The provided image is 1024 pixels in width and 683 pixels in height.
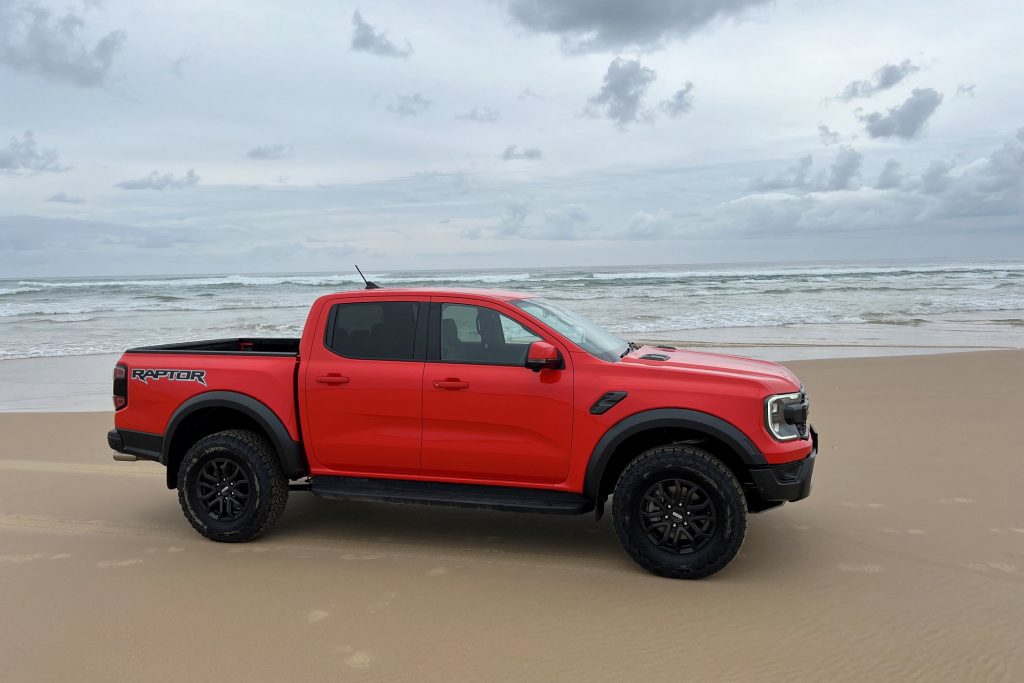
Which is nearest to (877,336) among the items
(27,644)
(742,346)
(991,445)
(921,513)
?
(742,346)

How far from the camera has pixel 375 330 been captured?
5.12 metres

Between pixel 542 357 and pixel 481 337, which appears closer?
pixel 542 357

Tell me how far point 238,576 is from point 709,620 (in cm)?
268

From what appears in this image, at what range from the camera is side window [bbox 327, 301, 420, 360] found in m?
5.05

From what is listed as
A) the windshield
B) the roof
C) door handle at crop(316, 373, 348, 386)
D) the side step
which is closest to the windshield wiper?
the windshield

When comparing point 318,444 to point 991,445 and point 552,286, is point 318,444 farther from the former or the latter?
point 552,286

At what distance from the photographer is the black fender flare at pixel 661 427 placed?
4.43 metres

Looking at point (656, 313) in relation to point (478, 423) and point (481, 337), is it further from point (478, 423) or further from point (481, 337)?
point (478, 423)

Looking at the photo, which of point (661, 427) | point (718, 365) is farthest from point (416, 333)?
point (718, 365)

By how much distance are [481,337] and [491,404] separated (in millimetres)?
476

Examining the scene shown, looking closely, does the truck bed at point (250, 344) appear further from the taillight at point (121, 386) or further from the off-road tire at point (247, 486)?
the off-road tire at point (247, 486)

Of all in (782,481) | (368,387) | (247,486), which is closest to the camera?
(782,481)

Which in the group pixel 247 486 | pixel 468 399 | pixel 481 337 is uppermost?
pixel 481 337

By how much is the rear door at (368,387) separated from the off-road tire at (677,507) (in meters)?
1.33
